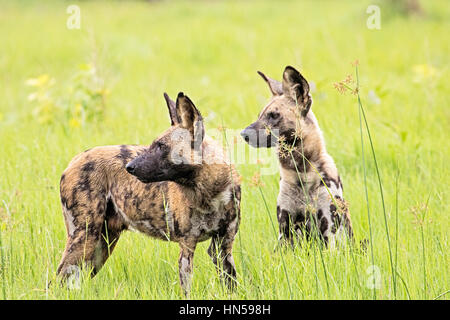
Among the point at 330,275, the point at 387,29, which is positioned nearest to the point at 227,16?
the point at 387,29

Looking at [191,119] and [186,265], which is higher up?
[191,119]

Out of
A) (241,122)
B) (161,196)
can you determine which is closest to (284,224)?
(161,196)

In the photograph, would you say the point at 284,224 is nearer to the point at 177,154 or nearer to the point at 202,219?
the point at 202,219

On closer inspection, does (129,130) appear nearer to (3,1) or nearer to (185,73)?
(185,73)

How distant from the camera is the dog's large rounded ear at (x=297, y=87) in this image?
436 centimetres

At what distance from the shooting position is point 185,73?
1098cm

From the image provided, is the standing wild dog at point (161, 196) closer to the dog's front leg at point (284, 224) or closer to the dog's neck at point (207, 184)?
the dog's neck at point (207, 184)

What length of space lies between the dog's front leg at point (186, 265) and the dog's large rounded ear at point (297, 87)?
4.07 feet

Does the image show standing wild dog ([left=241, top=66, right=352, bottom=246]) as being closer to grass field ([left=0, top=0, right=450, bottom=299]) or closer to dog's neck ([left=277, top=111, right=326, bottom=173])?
dog's neck ([left=277, top=111, right=326, bottom=173])

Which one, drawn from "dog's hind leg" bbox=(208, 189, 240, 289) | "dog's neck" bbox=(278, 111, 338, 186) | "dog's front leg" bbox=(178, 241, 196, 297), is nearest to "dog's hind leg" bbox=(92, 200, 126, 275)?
"dog's front leg" bbox=(178, 241, 196, 297)

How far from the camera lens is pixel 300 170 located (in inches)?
179

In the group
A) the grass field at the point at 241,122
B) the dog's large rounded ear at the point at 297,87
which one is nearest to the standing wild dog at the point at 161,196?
the grass field at the point at 241,122

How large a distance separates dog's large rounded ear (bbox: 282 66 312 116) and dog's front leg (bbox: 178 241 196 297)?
4.07 ft

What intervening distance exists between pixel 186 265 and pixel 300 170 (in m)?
1.14
